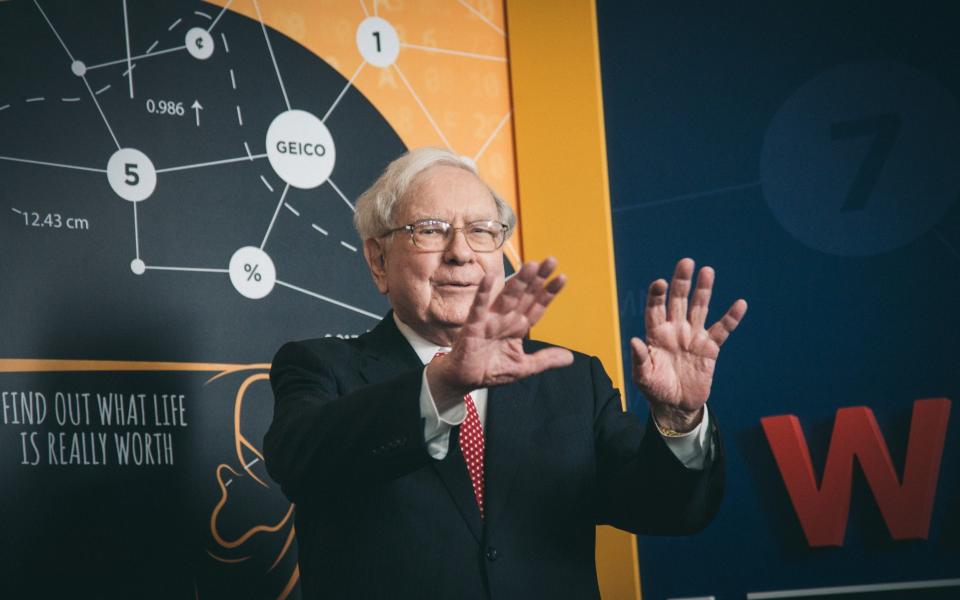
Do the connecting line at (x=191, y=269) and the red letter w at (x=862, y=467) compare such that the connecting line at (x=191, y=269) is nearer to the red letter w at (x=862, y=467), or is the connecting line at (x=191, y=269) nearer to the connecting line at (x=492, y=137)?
the connecting line at (x=492, y=137)

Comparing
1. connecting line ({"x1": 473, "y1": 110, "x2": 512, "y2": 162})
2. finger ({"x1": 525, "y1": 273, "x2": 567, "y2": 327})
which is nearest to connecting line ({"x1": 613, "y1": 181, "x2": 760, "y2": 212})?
connecting line ({"x1": 473, "y1": 110, "x2": 512, "y2": 162})

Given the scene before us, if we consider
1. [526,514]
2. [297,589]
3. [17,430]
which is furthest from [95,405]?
[526,514]

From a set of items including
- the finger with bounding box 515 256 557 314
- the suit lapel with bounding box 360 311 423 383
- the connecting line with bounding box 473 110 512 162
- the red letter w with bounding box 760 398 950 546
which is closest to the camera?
the finger with bounding box 515 256 557 314

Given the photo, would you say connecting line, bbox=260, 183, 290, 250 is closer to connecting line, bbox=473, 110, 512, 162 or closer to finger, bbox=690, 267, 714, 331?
connecting line, bbox=473, 110, 512, 162

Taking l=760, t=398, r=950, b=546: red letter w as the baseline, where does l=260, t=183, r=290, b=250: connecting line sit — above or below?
above

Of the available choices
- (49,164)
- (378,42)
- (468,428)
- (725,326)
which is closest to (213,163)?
(49,164)

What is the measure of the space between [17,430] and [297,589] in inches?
33.6

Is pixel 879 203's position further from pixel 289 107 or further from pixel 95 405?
pixel 95 405

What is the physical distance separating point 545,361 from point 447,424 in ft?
0.59

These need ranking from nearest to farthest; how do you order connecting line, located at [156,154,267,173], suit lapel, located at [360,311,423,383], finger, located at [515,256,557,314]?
finger, located at [515,256,557,314]
suit lapel, located at [360,311,423,383]
connecting line, located at [156,154,267,173]

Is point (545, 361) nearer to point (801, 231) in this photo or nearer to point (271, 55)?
point (801, 231)

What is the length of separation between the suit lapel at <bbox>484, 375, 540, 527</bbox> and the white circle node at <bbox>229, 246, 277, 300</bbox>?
43.2 inches

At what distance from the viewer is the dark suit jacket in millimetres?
1613

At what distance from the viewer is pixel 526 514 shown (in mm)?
1817
